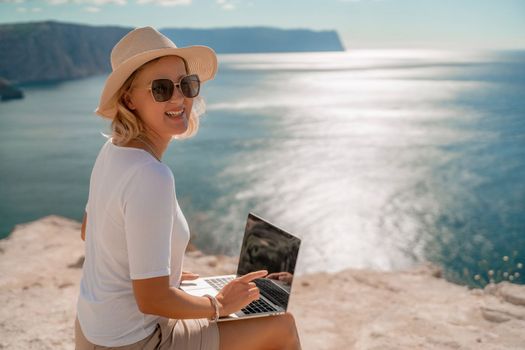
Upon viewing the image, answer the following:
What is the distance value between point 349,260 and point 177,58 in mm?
9028

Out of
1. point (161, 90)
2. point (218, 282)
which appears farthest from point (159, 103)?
point (218, 282)

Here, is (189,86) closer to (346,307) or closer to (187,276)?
(187,276)

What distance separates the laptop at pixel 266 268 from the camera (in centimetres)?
228

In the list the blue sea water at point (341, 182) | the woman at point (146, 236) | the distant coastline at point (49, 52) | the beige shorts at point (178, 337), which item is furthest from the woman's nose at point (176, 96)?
the distant coastline at point (49, 52)

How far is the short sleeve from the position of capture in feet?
5.73

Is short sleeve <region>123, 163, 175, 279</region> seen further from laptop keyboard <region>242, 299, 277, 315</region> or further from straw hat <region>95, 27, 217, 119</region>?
laptop keyboard <region>242, 299, 277, 315</region>

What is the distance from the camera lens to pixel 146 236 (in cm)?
175

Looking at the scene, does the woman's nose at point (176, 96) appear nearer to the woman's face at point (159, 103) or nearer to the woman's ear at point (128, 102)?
the woman's face at point (159, 103)

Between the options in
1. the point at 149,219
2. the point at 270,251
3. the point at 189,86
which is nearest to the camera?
the point at 149,219

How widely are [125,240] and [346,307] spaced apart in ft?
12.9

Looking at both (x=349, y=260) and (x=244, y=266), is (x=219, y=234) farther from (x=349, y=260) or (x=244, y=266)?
(x=244, y=266)

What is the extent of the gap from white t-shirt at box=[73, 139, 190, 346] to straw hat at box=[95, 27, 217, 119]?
0.61 feet

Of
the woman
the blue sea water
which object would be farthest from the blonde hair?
the blue sea water

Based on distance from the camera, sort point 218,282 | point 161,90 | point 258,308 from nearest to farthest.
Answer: point 161,90
point 258,308
point 218,282
